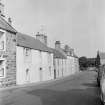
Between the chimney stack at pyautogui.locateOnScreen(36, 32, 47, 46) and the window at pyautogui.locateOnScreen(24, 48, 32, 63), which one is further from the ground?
the chimney stack at pyautogui.locateOnScreen(36, 32, 47, 46)

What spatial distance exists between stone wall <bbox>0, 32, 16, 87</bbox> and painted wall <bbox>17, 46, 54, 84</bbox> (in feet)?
4.94

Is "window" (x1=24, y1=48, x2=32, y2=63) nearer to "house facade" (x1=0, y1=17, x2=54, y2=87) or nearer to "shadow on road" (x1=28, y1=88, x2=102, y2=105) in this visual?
"house facade" (x1=0, y1=17, x2=54, y2=87)

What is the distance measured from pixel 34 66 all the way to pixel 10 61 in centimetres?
812

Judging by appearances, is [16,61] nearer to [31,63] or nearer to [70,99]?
[31,63]

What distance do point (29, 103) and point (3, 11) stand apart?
17321 mm

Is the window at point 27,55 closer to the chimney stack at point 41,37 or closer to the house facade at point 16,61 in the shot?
the house facade at point 16,61

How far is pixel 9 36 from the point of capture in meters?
23.1

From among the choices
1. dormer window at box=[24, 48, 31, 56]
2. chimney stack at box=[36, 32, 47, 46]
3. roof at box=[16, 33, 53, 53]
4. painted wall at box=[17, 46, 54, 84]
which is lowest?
painted wall at box=[17, 46, 54, 84]

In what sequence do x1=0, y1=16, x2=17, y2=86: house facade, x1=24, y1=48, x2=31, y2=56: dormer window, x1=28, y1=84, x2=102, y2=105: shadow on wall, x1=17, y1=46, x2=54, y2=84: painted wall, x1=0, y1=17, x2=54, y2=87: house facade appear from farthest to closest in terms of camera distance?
x1=24, y1=48, x2=31, y2=56: dormer window, x1=17, y1=46, x2=54, y2=84: painted wall, x1=0, y1=17, x2=54, y2=87: house facade, x1=0, y1=16, x2=17, y2=86: house facade, x1=28, y1=84, x2=102, y2=105: shadow on wall

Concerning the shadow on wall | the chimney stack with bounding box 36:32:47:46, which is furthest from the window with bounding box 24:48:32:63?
the chimney stack with bounding box 36:32:47:46

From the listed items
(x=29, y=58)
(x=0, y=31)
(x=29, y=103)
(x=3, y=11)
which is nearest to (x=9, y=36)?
(x=0, y=31)

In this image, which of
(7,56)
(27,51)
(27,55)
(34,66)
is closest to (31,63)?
(34,66)

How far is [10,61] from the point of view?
23.0m

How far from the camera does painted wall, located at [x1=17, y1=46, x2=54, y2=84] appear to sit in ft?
84.6
